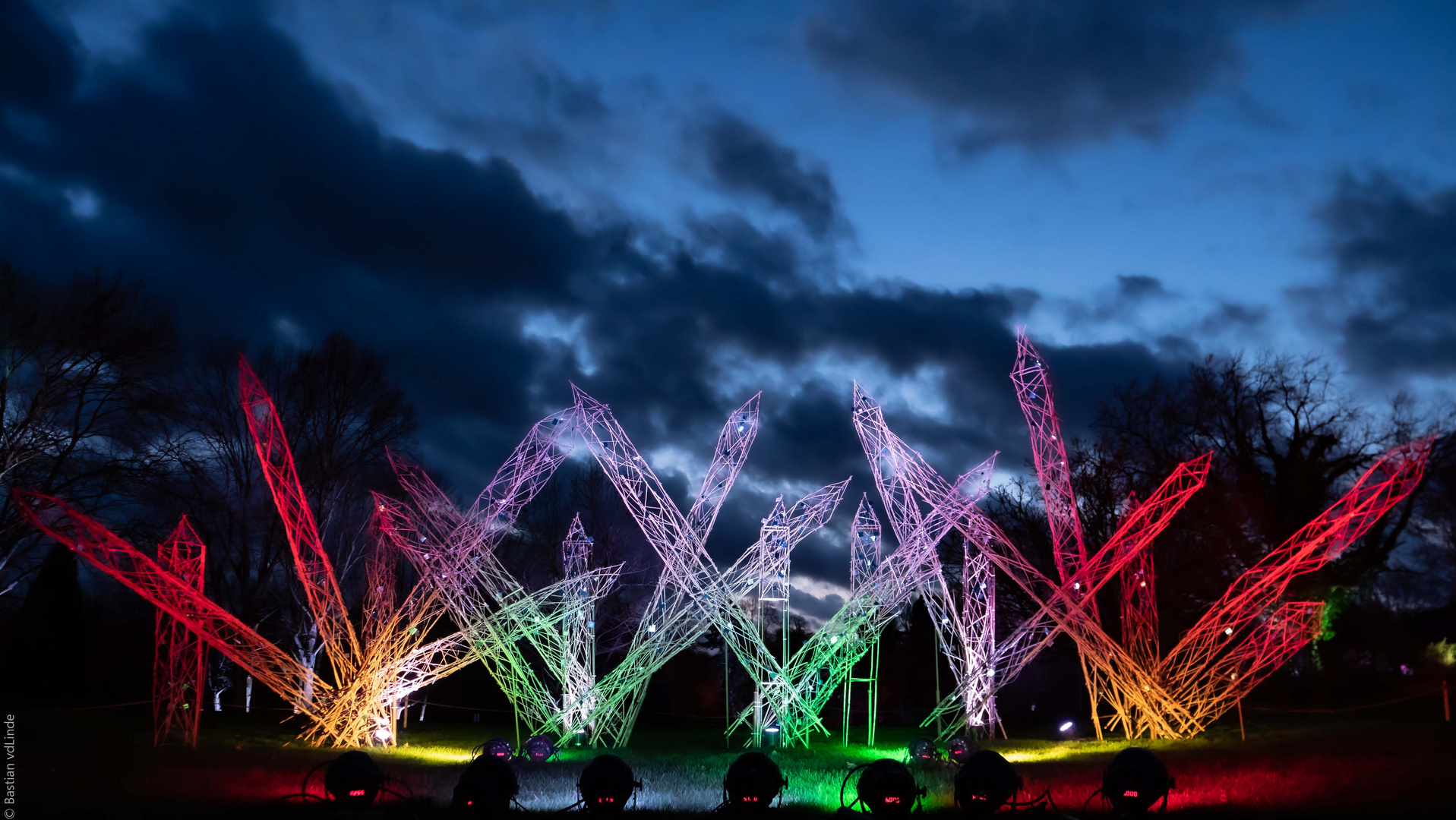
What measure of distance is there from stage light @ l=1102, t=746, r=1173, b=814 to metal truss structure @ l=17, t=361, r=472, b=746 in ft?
53.9

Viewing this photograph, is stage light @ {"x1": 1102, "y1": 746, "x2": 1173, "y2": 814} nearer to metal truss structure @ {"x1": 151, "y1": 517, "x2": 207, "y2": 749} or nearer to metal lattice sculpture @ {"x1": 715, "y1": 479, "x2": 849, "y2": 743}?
metal lattice sculpture @ {"x1": 715, "y1": 479, "x2": 849, "y2": 743}

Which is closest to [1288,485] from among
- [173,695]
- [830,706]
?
[830,706]

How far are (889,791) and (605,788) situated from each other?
450 cm

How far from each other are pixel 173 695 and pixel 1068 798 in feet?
63.2

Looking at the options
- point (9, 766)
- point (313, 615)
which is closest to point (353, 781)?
point (9, 766)

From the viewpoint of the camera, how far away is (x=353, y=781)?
15172mm

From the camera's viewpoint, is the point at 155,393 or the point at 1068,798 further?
the point at 155,393

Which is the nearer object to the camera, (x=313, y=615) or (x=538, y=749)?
(x=538, y=749)

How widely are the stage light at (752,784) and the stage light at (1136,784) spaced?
16.6 feet

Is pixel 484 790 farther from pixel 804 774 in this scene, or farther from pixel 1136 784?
pixel 1136 784

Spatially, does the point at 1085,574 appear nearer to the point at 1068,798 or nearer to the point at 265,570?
the point at 1068,798

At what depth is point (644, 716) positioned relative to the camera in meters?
42.9

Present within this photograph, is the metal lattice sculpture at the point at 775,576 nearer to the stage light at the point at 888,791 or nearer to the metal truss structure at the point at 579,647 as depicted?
the metal truss structure at the point at 579,647

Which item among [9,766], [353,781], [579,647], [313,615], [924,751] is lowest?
[924,751]
